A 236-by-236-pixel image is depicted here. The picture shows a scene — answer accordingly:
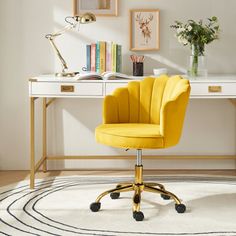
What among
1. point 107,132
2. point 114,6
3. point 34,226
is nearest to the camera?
point 34,226

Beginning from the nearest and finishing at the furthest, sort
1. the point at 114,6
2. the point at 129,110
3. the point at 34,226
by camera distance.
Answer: the point at 34,226 → the point at 129,110 → the point at 114,6

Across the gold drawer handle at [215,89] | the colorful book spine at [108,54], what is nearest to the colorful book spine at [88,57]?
the colorful book spine at [108,54]

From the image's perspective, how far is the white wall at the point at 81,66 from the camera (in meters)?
4.32

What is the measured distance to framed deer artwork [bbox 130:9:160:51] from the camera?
4316 mm

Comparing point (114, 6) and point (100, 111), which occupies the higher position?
point (114, 6)

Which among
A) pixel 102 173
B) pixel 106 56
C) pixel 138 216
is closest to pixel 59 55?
pixel 106 56

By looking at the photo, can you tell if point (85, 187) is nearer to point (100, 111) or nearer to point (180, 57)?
point (100, 111)

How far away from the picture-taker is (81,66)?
438 centimetres

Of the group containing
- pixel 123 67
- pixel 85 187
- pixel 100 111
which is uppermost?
pixel 123 67

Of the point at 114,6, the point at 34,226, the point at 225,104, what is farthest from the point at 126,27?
the point at 34,226

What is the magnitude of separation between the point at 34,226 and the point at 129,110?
103cm

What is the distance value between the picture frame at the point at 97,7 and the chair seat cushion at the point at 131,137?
1.32 metres

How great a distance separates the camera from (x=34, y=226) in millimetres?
2994

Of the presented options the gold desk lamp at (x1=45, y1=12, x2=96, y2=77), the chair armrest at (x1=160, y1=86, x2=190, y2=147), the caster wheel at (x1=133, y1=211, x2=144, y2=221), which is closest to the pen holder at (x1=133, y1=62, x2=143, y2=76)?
the gold desk lamp at (x1=45, y1=12, x2=96, y2=77)
